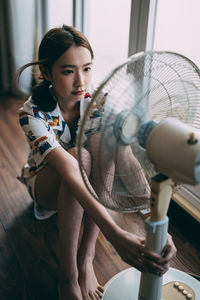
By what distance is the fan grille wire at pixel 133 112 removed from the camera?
0.72 meters

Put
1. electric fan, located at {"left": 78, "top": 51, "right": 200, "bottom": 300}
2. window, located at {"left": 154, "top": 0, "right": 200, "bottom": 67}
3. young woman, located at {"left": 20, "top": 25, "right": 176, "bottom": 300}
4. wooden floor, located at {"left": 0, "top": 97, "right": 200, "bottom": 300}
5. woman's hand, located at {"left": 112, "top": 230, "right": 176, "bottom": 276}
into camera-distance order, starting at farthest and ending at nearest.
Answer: window, located at {"left": 154, "top": 0, "right": 200, "bottom": 67} < wooden floor, located at {"left": 0, "top": 97, "right": 200, "bottom": 300} < young woman, located at {"left": 20, "top": 25, "right": 176, "bottom": 300} < woman's hand, located at {"left": 112, "top": 230, "right": 176, "bottom": 276} < electric fan, located at {"left": 78, "top": 51, "right": 200, "bottom": 300}

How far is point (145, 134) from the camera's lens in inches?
30.1

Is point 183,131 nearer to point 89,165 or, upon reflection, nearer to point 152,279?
point 89,165

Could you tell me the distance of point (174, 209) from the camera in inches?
63.5

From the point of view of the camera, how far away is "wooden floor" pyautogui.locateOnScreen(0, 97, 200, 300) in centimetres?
128

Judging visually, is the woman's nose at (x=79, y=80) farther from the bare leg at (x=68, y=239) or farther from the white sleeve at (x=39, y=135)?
the bare leg at (x=68, y=239)

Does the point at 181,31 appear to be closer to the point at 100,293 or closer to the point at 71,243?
the point at 71,243

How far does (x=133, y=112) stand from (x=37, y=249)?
91 cm

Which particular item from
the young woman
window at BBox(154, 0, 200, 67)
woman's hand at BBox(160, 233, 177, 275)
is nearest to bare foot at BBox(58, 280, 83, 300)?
the young woman

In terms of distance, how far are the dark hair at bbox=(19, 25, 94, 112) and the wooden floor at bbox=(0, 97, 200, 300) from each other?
0.59m

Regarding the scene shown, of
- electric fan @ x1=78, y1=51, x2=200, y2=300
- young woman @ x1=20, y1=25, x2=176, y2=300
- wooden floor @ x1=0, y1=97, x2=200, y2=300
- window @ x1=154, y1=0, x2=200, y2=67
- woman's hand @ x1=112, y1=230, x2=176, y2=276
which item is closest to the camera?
electric fan @ x1=78, y1=51, x2=200, y2=300

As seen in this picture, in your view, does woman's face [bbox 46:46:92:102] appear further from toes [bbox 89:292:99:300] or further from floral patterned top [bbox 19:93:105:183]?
toes [bbox 89:292:99:300]

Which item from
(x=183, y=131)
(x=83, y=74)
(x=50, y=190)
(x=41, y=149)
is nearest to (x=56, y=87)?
(x=83, y=74)

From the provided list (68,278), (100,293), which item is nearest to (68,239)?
(68,278)
